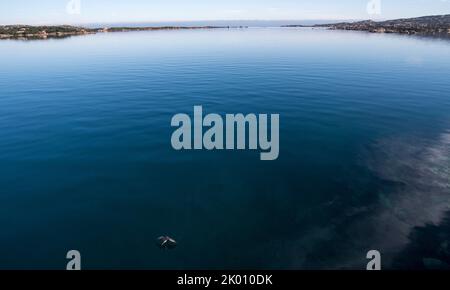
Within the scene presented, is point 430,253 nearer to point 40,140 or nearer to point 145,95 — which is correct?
point 40,140

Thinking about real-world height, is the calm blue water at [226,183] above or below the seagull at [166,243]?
above

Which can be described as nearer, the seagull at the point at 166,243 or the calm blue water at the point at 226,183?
the calm blue water at the point at 226,183

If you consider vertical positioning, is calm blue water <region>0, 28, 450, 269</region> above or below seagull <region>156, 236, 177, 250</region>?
above

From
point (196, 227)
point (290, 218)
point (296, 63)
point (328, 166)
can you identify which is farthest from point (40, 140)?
point (296, 63)

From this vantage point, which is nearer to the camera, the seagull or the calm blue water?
the calm blue water
